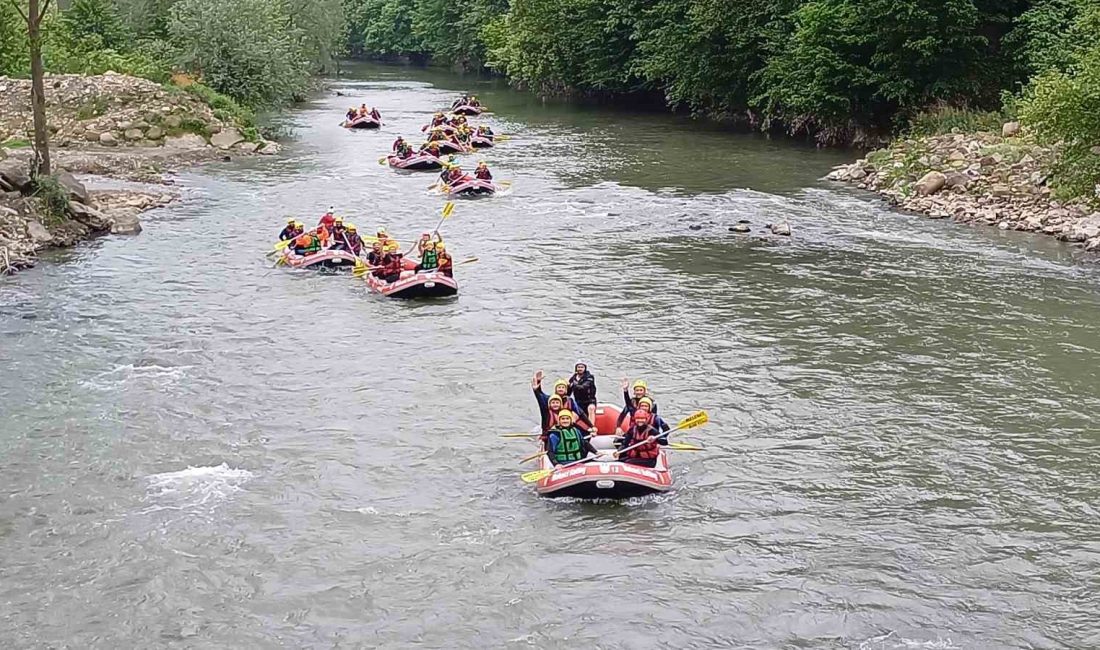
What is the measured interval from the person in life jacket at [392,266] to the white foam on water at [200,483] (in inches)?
335

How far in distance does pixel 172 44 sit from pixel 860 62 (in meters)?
26.6

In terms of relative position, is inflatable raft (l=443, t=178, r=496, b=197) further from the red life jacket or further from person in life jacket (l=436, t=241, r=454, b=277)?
the red life jacket

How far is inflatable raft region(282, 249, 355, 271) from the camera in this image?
23.6 m

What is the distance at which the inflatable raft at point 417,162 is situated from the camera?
1462 inches

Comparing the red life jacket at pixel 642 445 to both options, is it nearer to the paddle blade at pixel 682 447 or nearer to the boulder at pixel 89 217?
the paddle blade at pixel 682 447

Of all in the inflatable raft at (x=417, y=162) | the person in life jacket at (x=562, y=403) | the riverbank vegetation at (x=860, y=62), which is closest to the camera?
the person in life jacket at (x=562, y=403)

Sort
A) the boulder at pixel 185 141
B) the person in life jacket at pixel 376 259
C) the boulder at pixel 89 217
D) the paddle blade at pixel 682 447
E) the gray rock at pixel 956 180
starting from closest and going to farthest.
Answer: the paddle blade at pixel 682 447 < the person in life jacket at pixel 376 259 < the boulder at pixel 89 217 < the gray rock at pixel 956 180 < the boulder at pixel 185 141

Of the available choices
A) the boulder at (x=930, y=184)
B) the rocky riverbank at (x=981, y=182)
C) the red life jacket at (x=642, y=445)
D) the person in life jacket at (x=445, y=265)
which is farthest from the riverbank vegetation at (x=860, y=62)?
the red life jacket at (x=642, y=445)

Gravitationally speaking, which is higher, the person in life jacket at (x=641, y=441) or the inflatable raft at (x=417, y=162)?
the inflatable raft at (x=417, y=162)

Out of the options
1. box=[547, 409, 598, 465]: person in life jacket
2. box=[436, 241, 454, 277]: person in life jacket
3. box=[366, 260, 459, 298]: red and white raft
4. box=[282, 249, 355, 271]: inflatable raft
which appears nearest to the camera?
box=[547, 409, 598, 465]: person in life jacket

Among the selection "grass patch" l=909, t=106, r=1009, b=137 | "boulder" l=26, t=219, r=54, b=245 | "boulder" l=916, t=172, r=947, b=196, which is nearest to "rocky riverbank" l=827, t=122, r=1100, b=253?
"boulder" l=916, t=172, r=947, b=196

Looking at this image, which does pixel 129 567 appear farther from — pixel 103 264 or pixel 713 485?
pixel 103 264

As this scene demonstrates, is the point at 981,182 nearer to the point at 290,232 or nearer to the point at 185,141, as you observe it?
the point at 290,232

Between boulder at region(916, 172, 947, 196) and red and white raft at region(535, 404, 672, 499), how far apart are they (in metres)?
19.0
